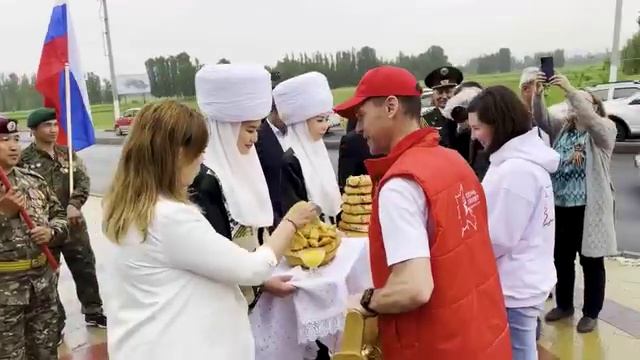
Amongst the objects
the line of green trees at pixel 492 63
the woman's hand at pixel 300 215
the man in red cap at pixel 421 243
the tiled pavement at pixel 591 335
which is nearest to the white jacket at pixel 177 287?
the woman's hand at pixel 300 215

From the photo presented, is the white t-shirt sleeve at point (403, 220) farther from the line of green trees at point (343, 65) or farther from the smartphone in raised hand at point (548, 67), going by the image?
the line of green trees at point (343, 65)

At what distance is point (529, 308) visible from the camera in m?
2.63

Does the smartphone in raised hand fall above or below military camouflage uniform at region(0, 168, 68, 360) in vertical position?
above

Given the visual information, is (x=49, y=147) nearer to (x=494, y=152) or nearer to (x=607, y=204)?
(x=494, y=152)

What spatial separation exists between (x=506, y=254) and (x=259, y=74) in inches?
52.8

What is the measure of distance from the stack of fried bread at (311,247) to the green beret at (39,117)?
8.92 feet

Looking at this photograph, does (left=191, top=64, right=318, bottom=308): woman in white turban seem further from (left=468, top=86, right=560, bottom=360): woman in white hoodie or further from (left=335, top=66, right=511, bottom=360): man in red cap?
(left=468, top=86, right=560, bottom=360): woman in white hoodie

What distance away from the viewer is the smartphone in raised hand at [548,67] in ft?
13.8

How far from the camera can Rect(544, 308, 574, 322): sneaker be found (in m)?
4.50

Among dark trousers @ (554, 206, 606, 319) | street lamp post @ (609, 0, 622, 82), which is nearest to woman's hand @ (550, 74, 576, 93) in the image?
dark trousers @ (554, 206, 606, 319)

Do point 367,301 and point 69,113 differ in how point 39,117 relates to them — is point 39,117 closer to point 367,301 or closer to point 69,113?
point 69,113

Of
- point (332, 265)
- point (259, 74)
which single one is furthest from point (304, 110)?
point (332, 265)

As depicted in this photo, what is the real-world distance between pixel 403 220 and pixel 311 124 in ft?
6.57

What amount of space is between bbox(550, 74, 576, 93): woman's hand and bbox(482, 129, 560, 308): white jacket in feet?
5.00
